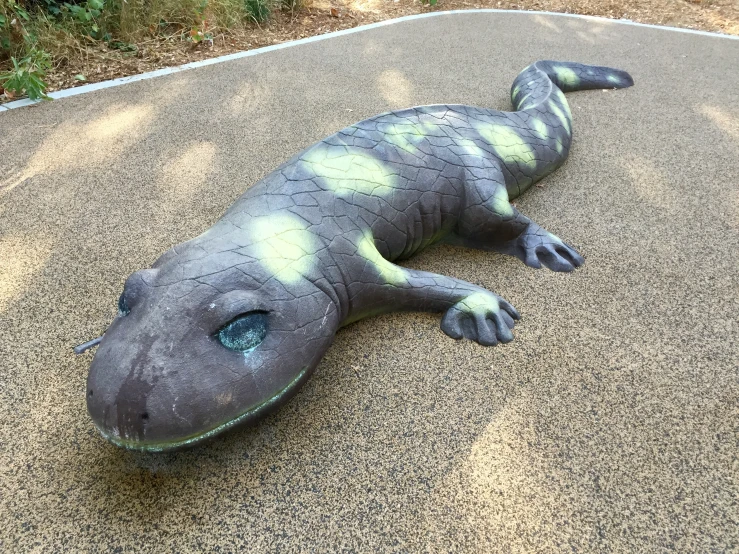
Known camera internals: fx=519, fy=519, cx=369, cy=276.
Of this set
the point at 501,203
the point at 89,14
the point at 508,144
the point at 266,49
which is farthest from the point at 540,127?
the point at 89,14

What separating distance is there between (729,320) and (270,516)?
1690 millimetres

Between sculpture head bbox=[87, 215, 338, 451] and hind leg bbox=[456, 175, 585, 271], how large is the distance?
2.70 ft

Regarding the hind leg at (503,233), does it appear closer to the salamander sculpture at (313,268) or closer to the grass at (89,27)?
the salamander sculpture at (313,268)

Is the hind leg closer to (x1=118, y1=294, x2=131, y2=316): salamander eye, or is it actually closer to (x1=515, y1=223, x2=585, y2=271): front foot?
(x1=515, y1=223, x2=585, y2=271): front foot

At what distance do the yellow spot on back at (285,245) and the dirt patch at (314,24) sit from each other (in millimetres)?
2737

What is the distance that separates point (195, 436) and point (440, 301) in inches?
36.3

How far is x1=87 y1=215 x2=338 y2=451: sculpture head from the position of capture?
1.19m

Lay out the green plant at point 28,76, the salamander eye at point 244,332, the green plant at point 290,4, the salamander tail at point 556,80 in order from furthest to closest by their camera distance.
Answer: the green plant at point 290,4 → the green plant at point 28,76 → the salamander tail at point 556,80 → the salamander eye at point 244,332

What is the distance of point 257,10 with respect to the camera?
15.3 ft

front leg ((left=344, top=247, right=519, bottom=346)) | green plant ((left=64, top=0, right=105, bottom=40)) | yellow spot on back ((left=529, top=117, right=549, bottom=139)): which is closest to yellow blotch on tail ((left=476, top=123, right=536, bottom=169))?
yellow spot on back ((left=529, top=117, right=549, bottom=139))

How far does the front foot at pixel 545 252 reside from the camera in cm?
206

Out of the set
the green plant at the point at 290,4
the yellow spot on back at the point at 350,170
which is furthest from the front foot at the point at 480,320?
the green plant at the point at 290,4

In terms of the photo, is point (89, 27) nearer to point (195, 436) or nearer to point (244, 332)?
point (244, 332)

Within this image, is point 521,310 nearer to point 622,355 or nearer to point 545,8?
point 622,355
